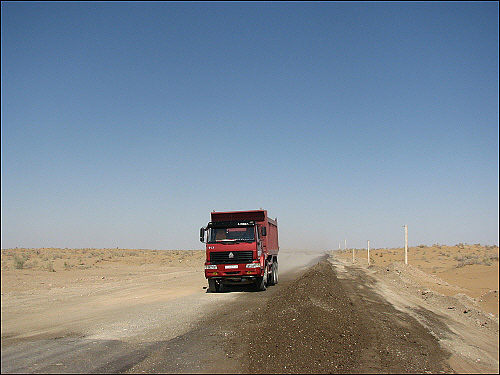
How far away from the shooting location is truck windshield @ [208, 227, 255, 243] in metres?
20.4

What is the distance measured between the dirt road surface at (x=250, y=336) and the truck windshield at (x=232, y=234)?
11.2 feet

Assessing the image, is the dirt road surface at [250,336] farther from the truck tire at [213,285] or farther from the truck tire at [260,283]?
the truck tire at [260,283]

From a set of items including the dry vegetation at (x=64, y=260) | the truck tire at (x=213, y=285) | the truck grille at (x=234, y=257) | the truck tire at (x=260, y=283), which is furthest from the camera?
the dry vegetation at (x=64, y=260)

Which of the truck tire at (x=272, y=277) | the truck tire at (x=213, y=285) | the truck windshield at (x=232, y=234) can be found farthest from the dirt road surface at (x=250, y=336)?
the truck tire at (x=272, y=277)

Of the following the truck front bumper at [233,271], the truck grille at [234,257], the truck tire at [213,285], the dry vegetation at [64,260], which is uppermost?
the truck grille at [234,257]

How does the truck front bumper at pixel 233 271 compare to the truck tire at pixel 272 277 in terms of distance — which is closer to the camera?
the truck front bumper at pixel 233 271

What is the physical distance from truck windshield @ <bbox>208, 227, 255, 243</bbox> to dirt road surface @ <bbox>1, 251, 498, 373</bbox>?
3.43 m

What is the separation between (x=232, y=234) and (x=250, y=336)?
10.5 metres

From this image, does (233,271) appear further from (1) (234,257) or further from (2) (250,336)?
(2) (250,336)

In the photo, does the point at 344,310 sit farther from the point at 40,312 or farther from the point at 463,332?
the point at 40,312

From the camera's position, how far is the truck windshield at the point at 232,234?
802 inches

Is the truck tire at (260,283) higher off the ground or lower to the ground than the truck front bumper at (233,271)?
lower

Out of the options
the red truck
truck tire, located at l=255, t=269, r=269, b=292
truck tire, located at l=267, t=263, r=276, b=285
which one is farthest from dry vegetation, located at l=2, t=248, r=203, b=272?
truck tire, located at l=267, t=263, r=276, b=285

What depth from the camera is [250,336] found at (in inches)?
399
